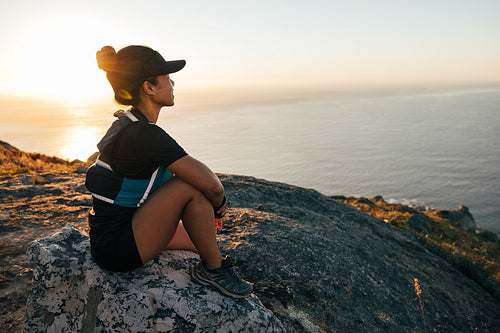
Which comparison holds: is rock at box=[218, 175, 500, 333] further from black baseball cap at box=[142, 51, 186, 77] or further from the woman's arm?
black baseball cap at box=[142, 51, 186, 77]

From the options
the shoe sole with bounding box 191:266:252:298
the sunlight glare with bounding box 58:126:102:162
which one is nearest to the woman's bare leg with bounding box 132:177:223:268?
the shoe sole with bounding box 191:266:252:298

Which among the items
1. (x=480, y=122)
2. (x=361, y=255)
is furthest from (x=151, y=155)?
(x=480, y=122)

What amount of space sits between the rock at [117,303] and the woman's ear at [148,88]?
182 centimetres

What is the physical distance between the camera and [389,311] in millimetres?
4727

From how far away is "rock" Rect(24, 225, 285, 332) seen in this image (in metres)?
2.73

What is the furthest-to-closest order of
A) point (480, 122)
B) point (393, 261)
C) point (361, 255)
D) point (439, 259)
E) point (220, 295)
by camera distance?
point (480, 122) < point (439, 259) < point (393, 261) < point (361, 255) < point (220, 295)

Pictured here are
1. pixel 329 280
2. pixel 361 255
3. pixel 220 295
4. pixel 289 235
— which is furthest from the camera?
pixel 361 255

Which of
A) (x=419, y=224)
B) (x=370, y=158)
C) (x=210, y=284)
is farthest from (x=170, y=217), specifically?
(x=370, y=158)

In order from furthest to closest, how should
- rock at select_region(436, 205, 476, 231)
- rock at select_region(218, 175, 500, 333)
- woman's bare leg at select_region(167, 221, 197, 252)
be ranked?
rock at select_region(436, 205, 476, 231) → rock at select_region(218, 175, 500, 333) → woman's bare leg at select_region(167, 221, 197, 252)

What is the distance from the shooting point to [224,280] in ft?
10.0

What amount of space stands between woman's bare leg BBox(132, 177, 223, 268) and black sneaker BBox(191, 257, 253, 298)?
32cm

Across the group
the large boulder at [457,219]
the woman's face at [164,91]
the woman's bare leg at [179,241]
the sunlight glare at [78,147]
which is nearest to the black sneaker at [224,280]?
the woman's bare leg at [179,241]

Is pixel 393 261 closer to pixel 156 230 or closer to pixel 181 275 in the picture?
pixel 181 275

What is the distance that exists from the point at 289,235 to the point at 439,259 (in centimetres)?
537
